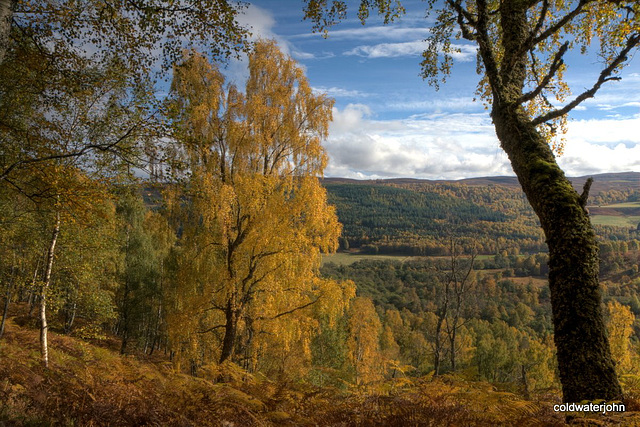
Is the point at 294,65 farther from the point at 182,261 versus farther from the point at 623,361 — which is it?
the point at 623,361

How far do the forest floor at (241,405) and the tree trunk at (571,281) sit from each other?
30 cm

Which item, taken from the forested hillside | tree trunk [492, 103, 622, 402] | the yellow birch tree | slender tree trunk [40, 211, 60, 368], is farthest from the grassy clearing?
tree trunk [492, 103, 622, 402]

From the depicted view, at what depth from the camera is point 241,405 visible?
3271mm

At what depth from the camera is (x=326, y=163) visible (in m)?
10.2

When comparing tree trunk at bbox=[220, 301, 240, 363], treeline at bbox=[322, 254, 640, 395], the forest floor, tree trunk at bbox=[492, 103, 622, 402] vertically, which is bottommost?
treeline at bbox=[322, 254, 640, 395]

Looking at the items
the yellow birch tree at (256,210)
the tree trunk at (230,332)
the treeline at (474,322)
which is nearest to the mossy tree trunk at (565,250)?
the treeline at (474,322)

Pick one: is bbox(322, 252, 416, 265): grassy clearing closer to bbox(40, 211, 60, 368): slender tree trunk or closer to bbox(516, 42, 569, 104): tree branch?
bbox(40, 211, 60, 368): slender tree trunk

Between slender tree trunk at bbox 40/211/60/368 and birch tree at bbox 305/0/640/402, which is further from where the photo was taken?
slender tree trunk at bbox 40/211/60/368

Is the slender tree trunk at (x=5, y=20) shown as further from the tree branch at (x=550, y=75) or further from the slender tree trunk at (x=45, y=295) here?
the slender tree trunk at (x=45, y=295)

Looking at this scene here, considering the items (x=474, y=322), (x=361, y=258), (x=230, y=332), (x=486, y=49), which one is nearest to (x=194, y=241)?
(x=230, y=332)

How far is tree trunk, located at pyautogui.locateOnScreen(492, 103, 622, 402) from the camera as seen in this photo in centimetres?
299

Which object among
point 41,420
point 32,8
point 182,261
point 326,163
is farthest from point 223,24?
point 182,261

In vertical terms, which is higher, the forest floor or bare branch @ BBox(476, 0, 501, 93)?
bare branch @ BBox(476, 0, 501, 93)

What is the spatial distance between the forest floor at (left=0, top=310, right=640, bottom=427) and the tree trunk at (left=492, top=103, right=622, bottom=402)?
0.98 feet
